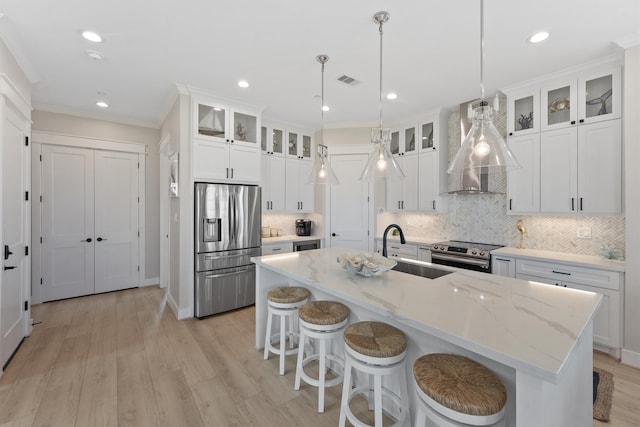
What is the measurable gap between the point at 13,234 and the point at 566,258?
5.56 metres

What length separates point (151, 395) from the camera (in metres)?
A: 2.12

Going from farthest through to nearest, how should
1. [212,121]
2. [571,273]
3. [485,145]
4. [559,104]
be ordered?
[212,121] < [559,104] < [571,273] < [485,145]

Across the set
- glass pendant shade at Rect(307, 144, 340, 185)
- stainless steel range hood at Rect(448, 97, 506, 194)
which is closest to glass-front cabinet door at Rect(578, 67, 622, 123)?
stainless steel range hood at Rect(448, 97, 506, 194)

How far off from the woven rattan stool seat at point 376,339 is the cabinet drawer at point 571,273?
227cm

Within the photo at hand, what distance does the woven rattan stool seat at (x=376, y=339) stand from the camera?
1.52 meters

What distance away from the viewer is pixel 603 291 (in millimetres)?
2621

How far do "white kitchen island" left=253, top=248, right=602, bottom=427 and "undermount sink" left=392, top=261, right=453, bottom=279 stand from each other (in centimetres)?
13

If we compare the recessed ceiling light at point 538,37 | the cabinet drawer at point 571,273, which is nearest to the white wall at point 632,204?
the cabinet drawer at point 571,273

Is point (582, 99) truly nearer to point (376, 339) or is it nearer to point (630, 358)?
point (630, 358)

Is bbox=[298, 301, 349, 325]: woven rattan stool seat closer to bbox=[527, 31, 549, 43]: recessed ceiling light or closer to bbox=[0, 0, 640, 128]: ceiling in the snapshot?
bbox=[0, 0, 640, 128]: ceiling

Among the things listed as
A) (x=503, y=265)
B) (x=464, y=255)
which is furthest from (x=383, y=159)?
(x=503, y=265)

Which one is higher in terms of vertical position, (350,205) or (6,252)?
(350,205)

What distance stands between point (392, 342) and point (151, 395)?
1917mm

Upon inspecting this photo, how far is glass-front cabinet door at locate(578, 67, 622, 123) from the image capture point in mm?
2699
